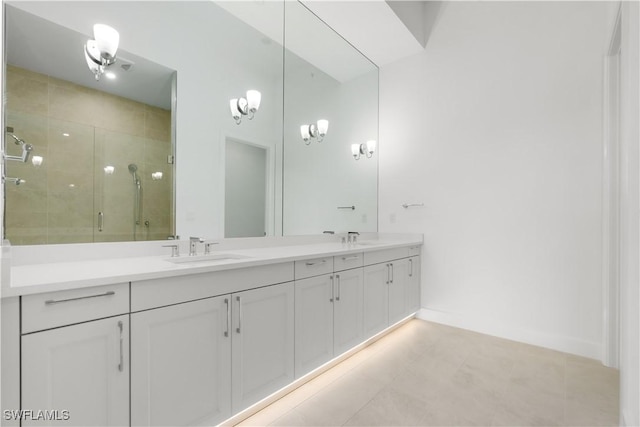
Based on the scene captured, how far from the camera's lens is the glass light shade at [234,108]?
225 centimetres

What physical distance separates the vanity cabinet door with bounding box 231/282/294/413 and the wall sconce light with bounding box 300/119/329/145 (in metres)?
1.60

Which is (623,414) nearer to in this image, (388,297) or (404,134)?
(388,297)

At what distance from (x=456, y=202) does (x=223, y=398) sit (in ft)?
8.63

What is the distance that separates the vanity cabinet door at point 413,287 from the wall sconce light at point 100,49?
2.85 metres

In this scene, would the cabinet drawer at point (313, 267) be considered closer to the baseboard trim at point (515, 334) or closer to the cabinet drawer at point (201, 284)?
the cabinet drawer at point (201, 284)

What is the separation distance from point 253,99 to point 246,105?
9 cm

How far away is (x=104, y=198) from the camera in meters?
1.68

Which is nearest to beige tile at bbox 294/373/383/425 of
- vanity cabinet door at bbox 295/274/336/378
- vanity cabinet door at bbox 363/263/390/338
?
vanity cabinet door at bbox 295/274/336/378

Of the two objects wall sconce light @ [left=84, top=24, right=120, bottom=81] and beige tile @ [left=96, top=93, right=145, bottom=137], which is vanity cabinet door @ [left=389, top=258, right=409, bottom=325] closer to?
beige tile @ [left=96, top=93, right=145, bottom=137]

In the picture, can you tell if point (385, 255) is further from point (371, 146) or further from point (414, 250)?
point (371, 146)

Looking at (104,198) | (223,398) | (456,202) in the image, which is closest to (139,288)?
(223,398)

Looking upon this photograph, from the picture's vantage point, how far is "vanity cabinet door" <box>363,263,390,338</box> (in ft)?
7.96

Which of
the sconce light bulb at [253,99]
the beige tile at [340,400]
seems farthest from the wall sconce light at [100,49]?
the beige tile at [340,400]

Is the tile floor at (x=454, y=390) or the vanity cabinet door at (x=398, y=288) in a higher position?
the vanity cabinet door at (x=398, y=288)
